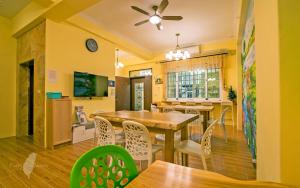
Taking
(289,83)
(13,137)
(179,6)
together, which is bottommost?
(13,137)

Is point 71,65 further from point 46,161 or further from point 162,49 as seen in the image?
point 162,49

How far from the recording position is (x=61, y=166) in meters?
2.24

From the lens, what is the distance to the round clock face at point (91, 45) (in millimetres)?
3991

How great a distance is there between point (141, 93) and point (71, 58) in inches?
157

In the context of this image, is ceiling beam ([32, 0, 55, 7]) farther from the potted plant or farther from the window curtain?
the potted plant

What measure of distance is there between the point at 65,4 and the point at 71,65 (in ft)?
4.59

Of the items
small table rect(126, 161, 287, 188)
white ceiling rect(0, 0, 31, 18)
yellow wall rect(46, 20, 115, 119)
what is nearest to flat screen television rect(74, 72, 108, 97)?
yellow wall rect(46, 20, 115, 119)

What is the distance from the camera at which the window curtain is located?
5.10 metres

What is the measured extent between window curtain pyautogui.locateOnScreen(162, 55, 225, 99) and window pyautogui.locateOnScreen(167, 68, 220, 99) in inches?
8.0

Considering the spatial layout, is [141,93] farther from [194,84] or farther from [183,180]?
[183,180]

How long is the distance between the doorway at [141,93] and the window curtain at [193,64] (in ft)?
3.07

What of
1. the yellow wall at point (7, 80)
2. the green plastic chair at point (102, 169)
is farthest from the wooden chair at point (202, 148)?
the yellow wall at point (7, 80)

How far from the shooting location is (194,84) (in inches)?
230

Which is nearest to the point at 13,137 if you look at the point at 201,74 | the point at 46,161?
the point at 46,161
